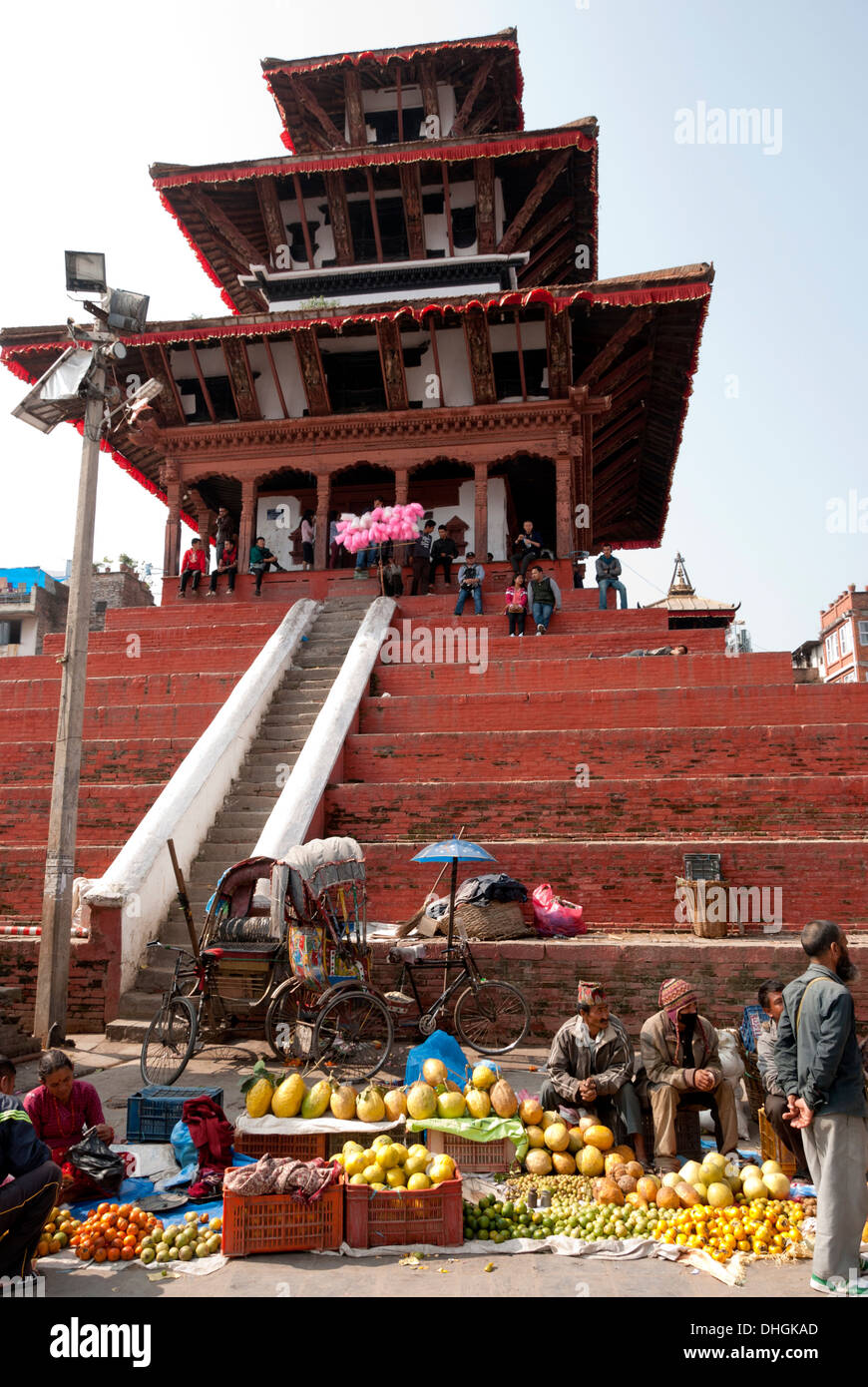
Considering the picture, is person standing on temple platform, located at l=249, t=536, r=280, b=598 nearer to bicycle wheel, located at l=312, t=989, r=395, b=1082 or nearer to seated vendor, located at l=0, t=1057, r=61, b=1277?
bicycle wheel, located at l=312, t=989, r=395, b=1082

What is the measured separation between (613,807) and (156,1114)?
6.14 m

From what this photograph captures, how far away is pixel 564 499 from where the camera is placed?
60.1 ft

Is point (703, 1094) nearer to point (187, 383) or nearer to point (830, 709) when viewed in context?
point (830, 709)

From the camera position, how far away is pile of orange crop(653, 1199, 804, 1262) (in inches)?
172

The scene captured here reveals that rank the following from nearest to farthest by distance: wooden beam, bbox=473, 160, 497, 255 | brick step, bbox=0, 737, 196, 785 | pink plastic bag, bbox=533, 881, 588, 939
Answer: pink plastic bag, bbox=533, 881, 588, 939 < brick step, bbox=0, 737, 196, 785 < wooden beam, bbox=473, 160, 497, 255

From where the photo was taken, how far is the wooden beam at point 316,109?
22.4m

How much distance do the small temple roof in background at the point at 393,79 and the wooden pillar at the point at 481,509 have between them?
32.0 ft

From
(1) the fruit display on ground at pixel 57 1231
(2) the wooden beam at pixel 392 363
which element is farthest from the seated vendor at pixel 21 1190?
(2) the wooden beam at pixel 392 363

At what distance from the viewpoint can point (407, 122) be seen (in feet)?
76.5

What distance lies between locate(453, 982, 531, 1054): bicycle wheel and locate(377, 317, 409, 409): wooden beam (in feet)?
46.7

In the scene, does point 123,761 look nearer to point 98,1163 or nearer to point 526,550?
point 98,1163

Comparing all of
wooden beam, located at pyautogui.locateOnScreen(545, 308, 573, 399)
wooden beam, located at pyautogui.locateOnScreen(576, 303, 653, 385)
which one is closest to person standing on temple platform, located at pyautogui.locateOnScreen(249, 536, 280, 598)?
wooden beam, located at pyautogui.locateOnScreen(545, 308, 573, 399)
